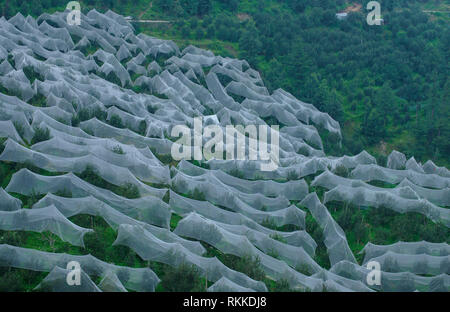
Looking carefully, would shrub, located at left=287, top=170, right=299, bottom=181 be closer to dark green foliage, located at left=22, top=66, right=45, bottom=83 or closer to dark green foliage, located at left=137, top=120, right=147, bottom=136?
dark green foliage, located at left=137, top=120, right=147, bottom=136

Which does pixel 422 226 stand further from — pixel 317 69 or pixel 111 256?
pixel 317 69

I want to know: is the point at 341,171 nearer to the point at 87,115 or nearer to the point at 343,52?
the point at 87,115

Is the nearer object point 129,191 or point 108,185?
point 129,191

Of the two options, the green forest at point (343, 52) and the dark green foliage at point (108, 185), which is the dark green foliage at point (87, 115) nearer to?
the dark green foliage at point (108, 185)

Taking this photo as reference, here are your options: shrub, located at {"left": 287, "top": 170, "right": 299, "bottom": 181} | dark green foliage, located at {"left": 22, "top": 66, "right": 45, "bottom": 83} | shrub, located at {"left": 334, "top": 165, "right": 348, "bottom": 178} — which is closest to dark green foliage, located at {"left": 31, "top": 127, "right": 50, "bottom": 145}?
dark green foliage, located at {"left": 22, "top": 66, "right": 45, "bottom": 83}

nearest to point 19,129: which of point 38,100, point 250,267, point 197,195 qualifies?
point 38,100

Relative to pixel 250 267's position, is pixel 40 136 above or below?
above

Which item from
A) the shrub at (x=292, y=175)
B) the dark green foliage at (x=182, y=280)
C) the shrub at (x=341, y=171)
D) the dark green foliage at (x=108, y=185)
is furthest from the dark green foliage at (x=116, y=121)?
the dark green foliage at (x=182, y=280)
